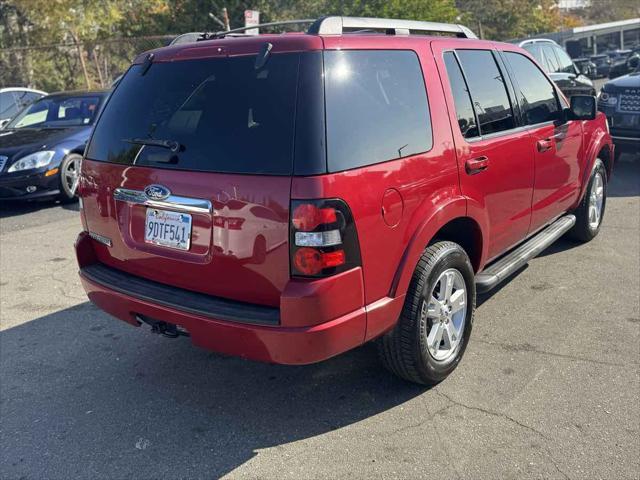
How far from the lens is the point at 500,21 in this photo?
41.6 m

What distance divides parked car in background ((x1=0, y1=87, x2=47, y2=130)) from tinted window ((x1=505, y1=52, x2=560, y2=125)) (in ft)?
Result: 31.1

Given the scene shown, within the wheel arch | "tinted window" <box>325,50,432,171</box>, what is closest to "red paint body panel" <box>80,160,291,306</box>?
"tinted window" <box>325,50,432,171</box>

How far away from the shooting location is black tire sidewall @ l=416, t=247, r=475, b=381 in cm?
321

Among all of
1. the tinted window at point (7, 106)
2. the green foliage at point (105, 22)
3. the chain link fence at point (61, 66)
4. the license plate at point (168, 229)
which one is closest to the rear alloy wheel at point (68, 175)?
the tinted window at point (7, 106)

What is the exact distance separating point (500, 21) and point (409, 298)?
4297 centimetres

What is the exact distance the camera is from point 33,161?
26.0ft

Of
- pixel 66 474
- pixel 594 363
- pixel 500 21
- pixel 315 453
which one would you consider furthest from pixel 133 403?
pixel 500 21

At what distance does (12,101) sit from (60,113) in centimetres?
313

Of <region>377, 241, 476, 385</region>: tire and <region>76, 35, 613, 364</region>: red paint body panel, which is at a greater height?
<region>76, 35, 613, 364</region>: red paint body panel

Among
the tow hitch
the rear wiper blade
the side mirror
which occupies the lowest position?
the tow hitch

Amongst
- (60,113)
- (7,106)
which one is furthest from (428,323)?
(7,106)

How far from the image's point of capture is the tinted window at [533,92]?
4375 millimetres

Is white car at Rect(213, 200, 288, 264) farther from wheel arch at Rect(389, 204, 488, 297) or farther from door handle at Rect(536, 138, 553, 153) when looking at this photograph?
door handle at Rect(536, 138, 553, 153)

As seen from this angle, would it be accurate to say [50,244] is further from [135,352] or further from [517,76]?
[517,76]
